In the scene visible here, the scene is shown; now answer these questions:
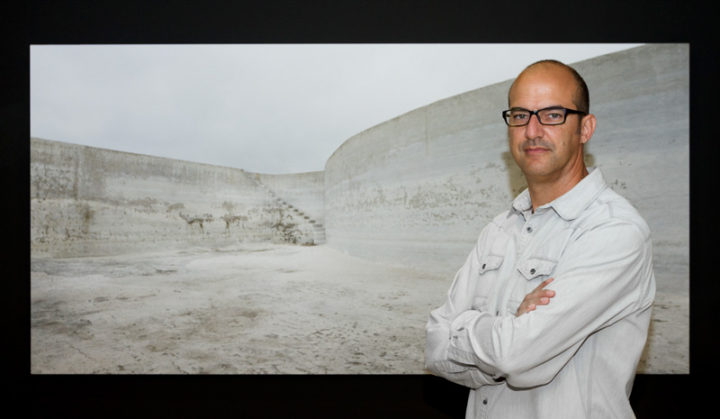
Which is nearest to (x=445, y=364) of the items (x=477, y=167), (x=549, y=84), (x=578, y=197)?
(x=578, y=197)

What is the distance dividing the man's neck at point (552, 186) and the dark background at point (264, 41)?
1.82 meters

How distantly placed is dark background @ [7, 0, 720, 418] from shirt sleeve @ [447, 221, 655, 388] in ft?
6.01

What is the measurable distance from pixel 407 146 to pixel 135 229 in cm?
243

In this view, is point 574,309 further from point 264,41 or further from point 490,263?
point 264,41

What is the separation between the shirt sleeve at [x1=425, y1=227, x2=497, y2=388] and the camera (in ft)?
3.50

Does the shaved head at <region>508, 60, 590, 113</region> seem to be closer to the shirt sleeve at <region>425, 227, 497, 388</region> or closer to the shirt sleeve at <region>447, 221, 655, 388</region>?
A: the shirt sleeve at <region>447, 221, 655, 388</region>

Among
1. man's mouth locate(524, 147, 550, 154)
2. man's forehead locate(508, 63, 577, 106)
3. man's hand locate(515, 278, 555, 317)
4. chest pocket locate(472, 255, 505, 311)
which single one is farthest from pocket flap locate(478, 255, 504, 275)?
man's forehead locate(508, 63, 577, 106)

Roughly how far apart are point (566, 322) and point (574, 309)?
4 cm

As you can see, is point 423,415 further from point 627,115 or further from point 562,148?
point 627,115

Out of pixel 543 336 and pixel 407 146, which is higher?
pixel 407 146

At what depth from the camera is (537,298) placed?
3.11 ft
